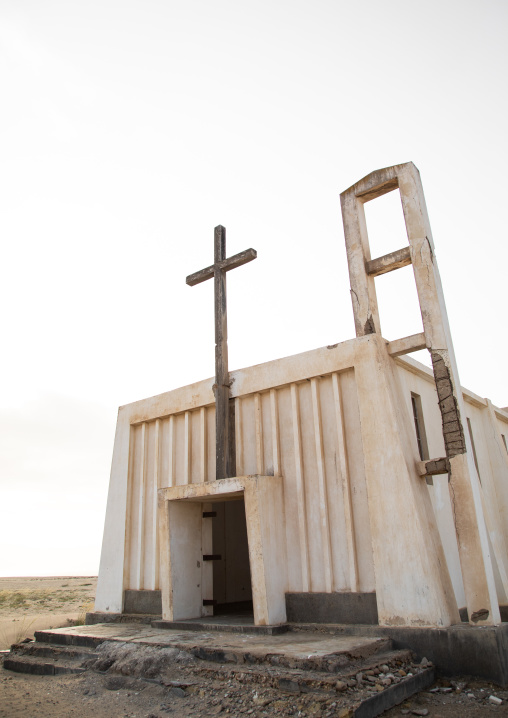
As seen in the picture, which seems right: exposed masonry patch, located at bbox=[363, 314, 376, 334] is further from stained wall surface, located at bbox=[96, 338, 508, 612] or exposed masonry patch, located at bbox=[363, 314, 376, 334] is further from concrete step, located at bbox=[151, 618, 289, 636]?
concrete step, located at bbox=[151, 618, 289, 636]

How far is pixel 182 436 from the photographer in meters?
10.6

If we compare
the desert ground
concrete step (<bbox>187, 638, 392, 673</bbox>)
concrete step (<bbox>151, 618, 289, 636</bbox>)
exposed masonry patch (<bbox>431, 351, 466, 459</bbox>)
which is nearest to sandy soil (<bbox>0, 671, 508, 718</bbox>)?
the desert ground

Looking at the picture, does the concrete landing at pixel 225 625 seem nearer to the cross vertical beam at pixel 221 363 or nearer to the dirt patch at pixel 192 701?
the dirt patch at pixel 192 701

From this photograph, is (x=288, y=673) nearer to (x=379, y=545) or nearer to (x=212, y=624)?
(x=379, y=545)

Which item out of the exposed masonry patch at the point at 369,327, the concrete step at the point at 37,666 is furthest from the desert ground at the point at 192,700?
the exposed masonry patch at the point at 369,327

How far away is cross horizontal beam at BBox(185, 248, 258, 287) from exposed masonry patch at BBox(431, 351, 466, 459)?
3926mm

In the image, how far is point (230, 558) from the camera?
1202cm

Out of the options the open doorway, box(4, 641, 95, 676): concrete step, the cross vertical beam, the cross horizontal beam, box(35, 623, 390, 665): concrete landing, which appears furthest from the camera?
the open doorway

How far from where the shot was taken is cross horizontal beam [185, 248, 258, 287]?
10.2m

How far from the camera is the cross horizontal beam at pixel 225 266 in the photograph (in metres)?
10.2

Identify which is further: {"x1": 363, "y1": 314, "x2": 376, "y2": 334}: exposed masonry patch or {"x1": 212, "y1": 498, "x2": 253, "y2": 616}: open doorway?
{"x1": 212, "y1": 498, "x2": 253, "y2": 616}: open doorway

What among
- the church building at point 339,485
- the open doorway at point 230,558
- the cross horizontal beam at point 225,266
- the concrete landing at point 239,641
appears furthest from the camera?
the open doorway at point 230,558

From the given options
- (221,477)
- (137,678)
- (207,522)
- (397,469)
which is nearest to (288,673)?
(137,678)

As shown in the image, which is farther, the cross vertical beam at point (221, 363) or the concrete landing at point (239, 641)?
the cross vertical beam at point (221, 363)
